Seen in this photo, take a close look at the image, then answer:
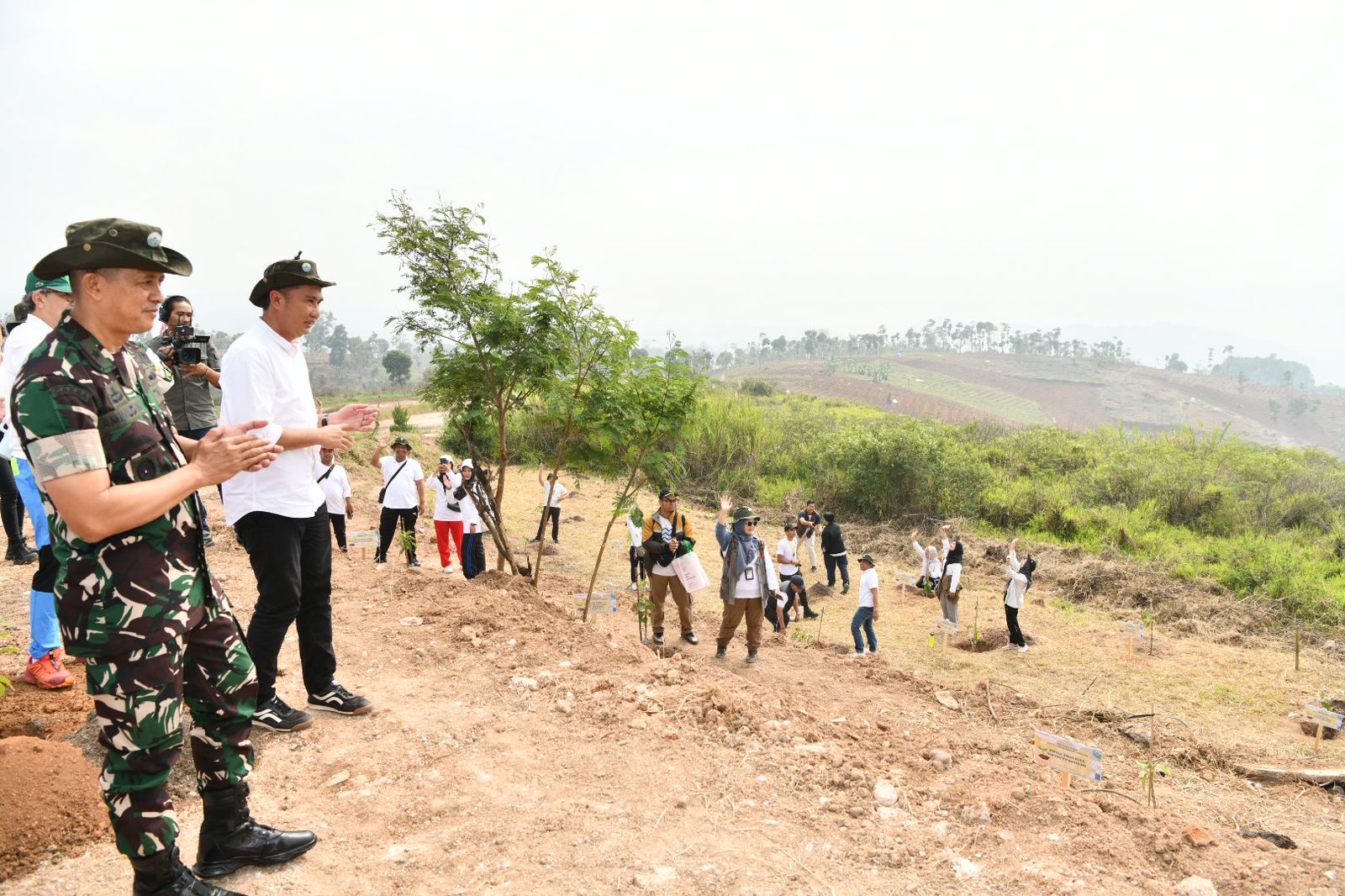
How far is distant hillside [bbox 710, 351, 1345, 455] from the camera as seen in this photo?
228 ft

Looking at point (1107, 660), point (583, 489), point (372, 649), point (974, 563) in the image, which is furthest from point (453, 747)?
point (583, 489)

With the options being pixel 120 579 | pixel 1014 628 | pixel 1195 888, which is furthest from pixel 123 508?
pixel 1014 628

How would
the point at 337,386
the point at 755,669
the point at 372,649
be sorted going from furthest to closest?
the point at 337,386 → the point at 755,669 → the point at 372,649

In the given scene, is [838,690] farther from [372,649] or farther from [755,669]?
[372,649]

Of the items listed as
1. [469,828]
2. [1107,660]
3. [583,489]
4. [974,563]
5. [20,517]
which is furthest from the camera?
[583,489]

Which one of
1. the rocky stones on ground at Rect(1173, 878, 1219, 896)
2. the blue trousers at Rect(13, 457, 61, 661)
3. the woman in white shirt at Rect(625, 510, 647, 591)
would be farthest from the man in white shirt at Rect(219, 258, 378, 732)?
the woman in white shirt at Rect(625, 510, 647, 591)

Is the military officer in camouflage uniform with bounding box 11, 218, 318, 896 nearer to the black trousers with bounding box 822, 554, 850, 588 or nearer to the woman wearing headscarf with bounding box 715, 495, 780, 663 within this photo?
the woman wearing headscarf with bounding box 715, 495, 780, 663

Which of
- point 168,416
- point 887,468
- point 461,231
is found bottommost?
point 887,468

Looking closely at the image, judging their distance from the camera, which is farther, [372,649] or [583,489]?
[583,489]

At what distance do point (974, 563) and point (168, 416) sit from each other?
14445mm

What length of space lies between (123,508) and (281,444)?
890 mm

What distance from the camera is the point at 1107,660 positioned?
9406mm

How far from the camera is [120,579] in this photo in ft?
5.91

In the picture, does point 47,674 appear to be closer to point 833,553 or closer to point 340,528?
point 340,528
